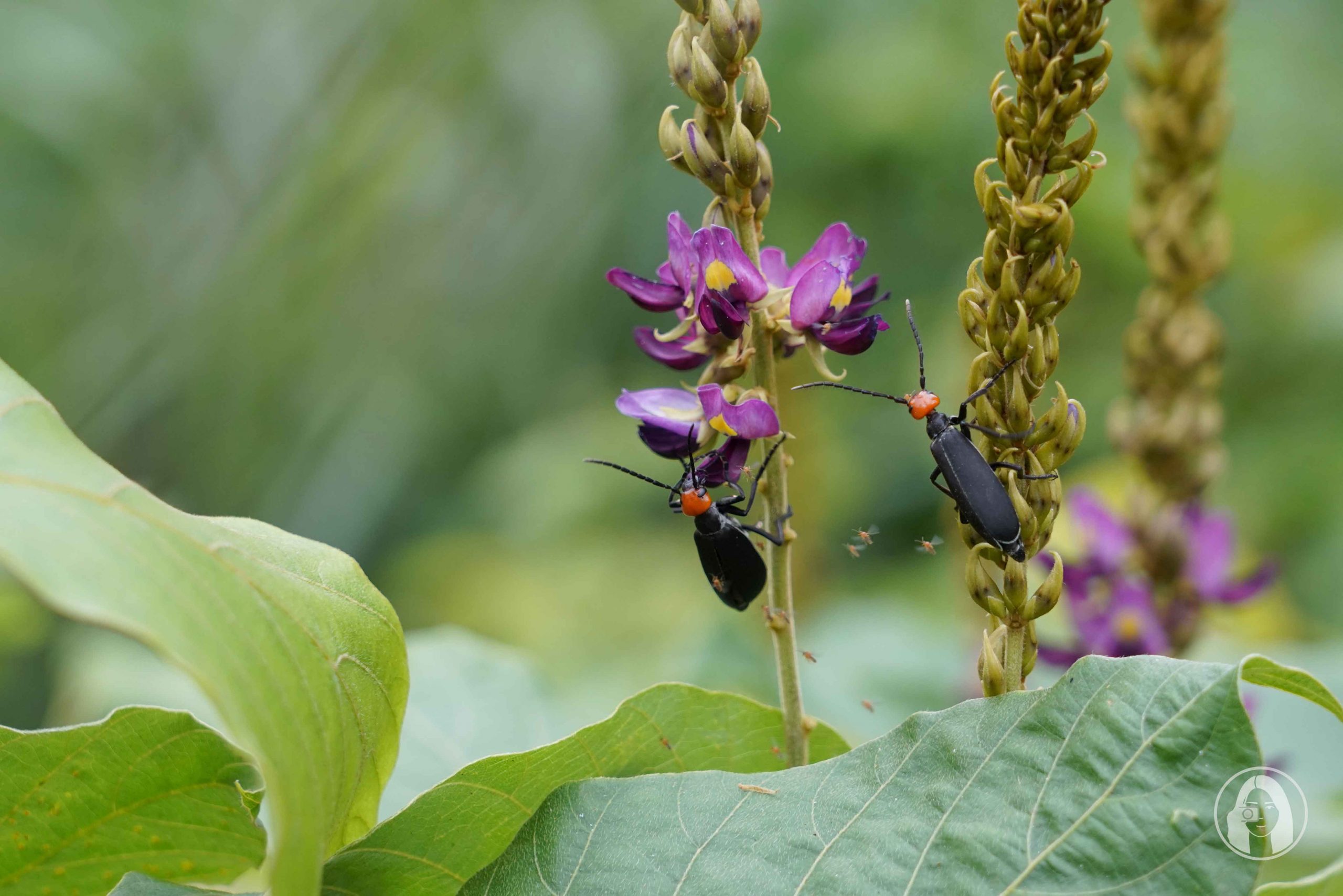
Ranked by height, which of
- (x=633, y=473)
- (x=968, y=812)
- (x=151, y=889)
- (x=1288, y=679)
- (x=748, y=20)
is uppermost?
(x=748, y=20)

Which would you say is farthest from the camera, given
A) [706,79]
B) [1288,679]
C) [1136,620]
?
[1136,620]

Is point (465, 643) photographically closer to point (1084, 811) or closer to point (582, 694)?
point (582, 694)

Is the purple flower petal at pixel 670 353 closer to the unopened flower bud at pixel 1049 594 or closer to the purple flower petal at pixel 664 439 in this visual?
the purple flower petal at pixel 664 439

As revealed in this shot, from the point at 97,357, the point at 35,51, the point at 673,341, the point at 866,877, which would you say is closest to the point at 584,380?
the point at 97,357

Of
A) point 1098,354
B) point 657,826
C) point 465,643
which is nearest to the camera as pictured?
point 657,826

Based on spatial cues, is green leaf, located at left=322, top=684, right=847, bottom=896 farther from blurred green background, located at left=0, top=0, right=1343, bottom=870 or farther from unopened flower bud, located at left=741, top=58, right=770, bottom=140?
blurred green background, located at left=0, top=0, right=1343, bottom=870

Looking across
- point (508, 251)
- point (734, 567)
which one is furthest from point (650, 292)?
point (508, 251)

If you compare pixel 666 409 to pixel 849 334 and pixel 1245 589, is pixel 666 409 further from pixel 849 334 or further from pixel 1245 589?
pixel 1245 589

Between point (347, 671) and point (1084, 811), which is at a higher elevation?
point (1084, 811)
